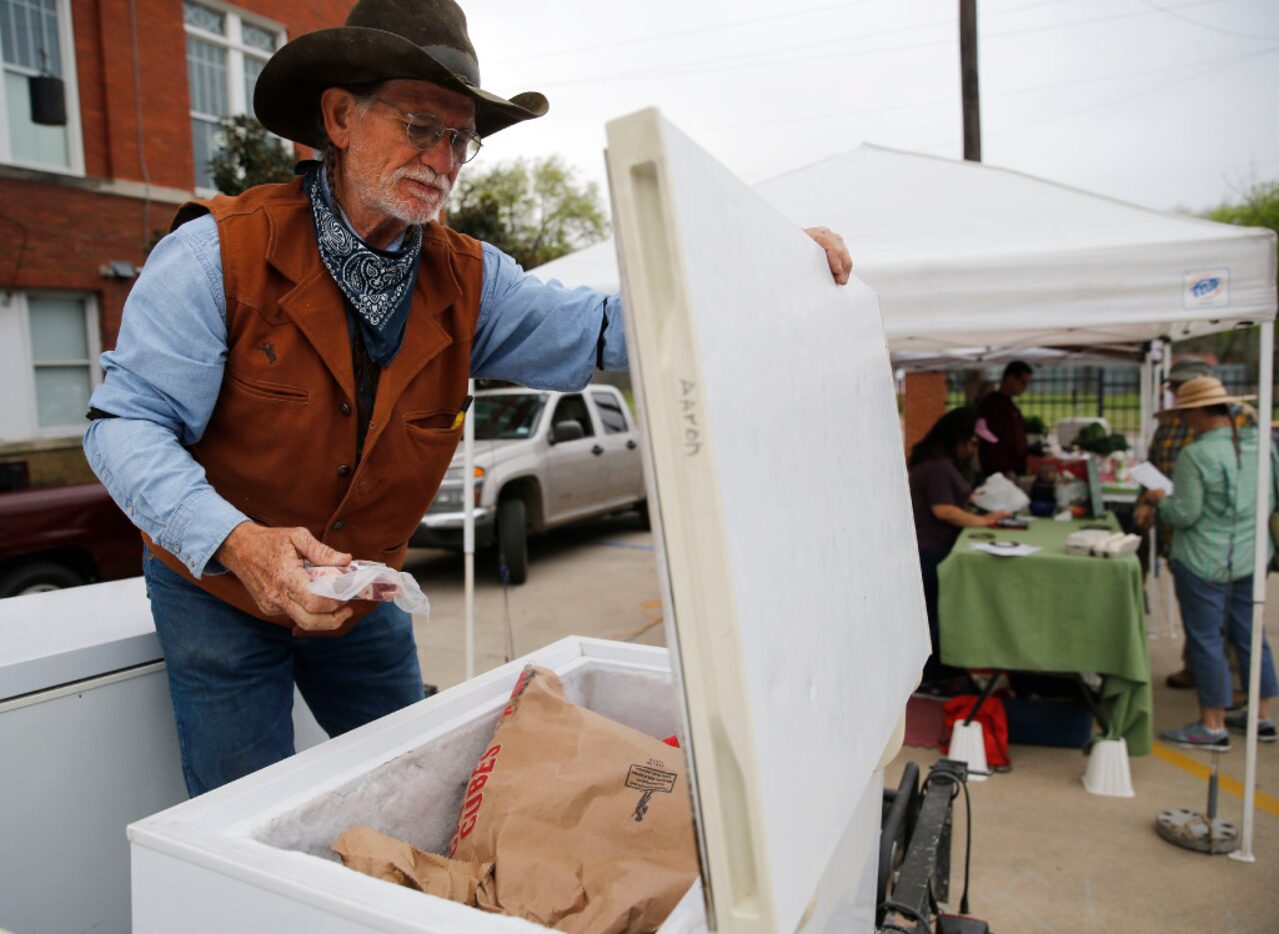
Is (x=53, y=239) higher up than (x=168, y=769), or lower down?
higher up

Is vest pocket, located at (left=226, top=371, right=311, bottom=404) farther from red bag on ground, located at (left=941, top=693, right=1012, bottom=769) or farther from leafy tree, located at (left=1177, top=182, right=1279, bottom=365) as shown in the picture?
leafy tree, located at (left=1177, top=182, right=1279, bottom=365)

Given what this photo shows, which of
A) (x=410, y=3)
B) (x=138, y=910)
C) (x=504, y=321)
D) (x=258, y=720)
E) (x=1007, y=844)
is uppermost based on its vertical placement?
(x=410, y=3)

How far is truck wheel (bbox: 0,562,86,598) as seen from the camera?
17.1ft

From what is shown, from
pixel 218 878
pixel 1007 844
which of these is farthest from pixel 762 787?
pixel 1007 844

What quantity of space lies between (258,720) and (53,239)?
1024cm

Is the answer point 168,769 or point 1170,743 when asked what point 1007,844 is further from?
point 168,769

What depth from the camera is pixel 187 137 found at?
10.9 meters

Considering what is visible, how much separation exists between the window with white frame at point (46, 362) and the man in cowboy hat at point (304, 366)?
31.7 ft

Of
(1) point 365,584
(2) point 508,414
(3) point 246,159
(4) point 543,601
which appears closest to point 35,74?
(3) point 246,159

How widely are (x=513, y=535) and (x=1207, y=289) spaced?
5980mm

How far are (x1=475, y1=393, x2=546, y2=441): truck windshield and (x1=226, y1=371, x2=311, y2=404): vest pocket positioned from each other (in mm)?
7377

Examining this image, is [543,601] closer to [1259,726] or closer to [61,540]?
[61,540]

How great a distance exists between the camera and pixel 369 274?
5.00 ft

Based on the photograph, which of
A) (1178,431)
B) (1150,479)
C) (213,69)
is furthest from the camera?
(213,69)
